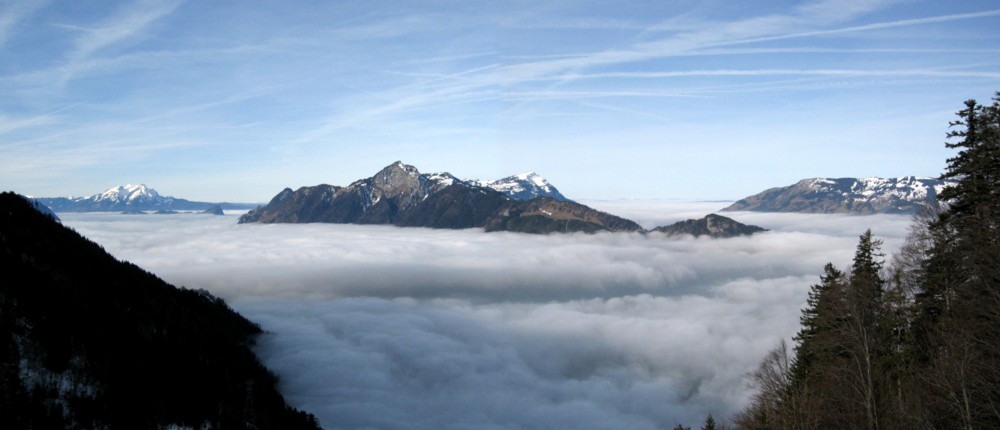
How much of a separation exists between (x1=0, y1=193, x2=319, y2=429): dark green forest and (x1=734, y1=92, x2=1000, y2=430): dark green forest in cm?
8636

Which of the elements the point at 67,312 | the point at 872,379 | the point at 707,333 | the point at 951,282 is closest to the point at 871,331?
the point at 872,379

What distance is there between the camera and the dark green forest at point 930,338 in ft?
83.8

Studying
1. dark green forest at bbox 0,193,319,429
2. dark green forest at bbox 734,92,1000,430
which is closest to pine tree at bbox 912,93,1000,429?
dark green forest at bbox 734,92,1000,430

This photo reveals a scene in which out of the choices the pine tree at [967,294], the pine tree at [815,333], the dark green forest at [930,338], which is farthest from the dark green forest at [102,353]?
the pine tree at [967,294]

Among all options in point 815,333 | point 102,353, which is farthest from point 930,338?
point 102,353

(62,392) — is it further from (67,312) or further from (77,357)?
(67,312)

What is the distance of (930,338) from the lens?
33031 millimetres

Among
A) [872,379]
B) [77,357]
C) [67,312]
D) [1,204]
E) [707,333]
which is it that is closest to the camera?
[872,379]

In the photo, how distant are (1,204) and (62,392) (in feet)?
287

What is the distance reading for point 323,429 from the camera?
10619 centimetres

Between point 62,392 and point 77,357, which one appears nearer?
point 62,392

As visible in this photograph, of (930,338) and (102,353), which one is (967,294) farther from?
(102,353)

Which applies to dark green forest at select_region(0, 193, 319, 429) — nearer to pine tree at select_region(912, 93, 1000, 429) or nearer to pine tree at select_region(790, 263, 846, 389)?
pine tree at select_region(790, 263, 846, 389)

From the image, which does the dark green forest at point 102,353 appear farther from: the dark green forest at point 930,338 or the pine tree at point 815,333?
the dark green forest at point 930,338
